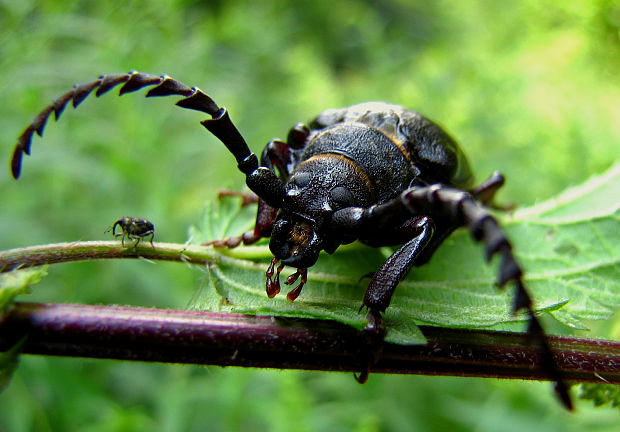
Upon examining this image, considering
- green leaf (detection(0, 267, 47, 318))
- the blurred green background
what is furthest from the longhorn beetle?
the blurred green background

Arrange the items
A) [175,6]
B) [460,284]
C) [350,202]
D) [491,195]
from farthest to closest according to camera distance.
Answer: [175,6] → [491,195] → [460,284] → [350,202]

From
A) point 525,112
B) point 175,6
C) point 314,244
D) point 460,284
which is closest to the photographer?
point 314,244

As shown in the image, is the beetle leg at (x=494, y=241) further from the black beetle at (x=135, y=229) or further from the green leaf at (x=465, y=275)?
the black beetle at (x=135, y=229)

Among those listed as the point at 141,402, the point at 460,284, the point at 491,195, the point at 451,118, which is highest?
the point at 460,284

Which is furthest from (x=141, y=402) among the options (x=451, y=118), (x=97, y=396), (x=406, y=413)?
(x=451, y=118)

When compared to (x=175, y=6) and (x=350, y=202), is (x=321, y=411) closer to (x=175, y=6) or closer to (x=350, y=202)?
(x=350, y=202)

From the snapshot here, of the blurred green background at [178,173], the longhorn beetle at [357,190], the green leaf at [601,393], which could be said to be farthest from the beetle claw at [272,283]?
the blurred green background at [178,173]

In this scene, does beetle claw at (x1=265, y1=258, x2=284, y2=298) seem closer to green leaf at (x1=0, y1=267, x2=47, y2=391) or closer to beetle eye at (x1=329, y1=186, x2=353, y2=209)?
beetle eye at (x1=329, y1=186, x2=353, y2=209)
